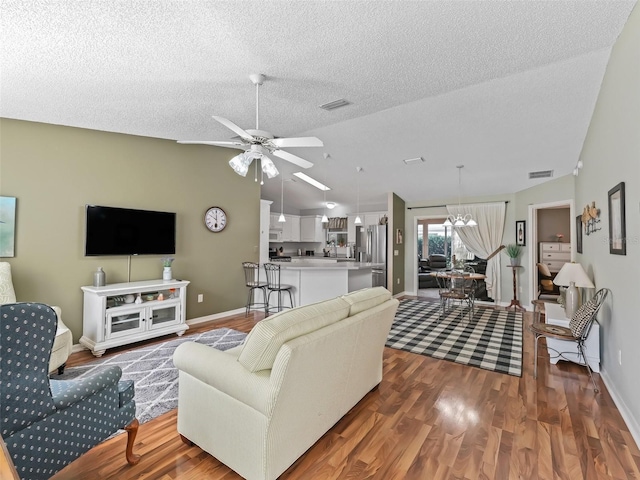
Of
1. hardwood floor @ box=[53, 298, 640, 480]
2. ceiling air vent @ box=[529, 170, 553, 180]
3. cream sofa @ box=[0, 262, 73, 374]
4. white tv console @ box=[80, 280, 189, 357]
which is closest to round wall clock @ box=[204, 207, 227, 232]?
white tv console @ box=[80, 280, 189, 357]

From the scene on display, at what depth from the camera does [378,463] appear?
1.76 m

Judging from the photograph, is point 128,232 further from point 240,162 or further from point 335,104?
point 335,104

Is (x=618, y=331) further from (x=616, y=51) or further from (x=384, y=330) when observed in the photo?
(x=616, y=51)

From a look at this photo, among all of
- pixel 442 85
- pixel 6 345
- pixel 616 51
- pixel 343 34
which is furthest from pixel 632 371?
pixel 6 345

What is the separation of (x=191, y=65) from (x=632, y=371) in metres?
3.94

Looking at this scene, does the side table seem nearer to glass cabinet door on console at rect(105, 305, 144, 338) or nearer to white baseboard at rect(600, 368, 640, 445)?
white baseboard at rect(600, 368, 640, 445)

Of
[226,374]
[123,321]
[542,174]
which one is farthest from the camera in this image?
[542,174]

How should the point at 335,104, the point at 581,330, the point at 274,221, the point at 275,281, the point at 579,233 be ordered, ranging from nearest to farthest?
1. the point at 581,330
2. the point at 335,104
3. the point at 579,233
4. the point at 275,281
5. the point at 274,221

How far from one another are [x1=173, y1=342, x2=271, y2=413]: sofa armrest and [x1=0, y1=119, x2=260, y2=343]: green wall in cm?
276

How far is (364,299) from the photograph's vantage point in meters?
2.23

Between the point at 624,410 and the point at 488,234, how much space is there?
15.3 feet

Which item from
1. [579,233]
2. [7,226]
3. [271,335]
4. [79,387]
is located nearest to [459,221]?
[579,233]

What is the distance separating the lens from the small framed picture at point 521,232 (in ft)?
19.4

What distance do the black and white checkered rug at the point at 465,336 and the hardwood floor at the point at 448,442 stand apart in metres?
0.58
